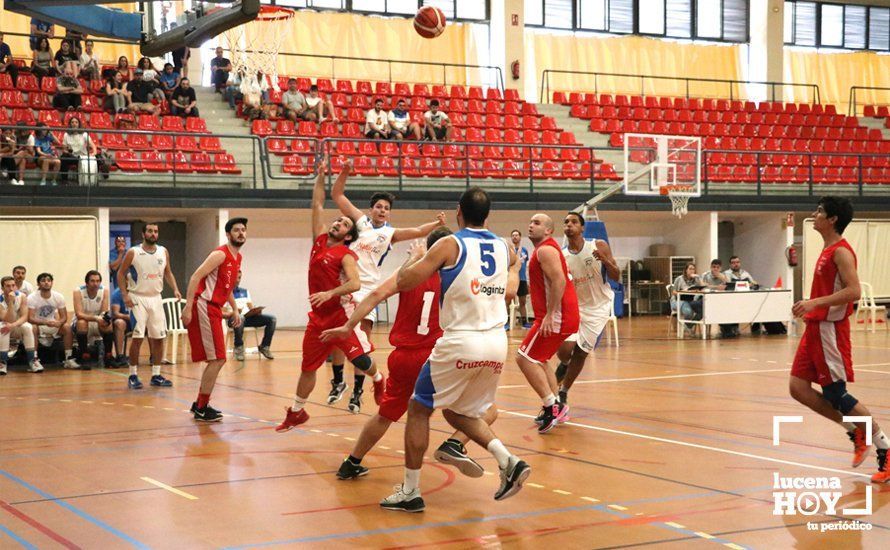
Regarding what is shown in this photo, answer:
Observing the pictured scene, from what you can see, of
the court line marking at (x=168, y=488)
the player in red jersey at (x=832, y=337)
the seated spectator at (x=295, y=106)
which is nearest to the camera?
the court line marking at (x=168, y=488)

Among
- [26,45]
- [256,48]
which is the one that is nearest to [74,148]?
[256,48]

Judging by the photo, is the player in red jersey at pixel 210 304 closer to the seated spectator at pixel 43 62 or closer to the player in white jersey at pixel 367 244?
the player in white jersey at pixel 367 244

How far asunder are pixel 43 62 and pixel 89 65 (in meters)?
0.91

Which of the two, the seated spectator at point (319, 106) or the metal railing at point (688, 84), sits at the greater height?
the metal railing at point (688, 84)

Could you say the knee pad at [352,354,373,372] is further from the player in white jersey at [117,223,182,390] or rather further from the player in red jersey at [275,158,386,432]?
the player in white jersey at [117,223,182,390]

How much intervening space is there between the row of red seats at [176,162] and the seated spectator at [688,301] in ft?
28.7

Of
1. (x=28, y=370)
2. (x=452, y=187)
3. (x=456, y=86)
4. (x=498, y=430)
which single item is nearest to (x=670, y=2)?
(x=456, y=86)

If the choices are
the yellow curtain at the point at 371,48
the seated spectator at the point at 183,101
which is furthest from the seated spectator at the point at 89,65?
the yellow curtain at the point at 371,48

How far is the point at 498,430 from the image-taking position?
28.9ft

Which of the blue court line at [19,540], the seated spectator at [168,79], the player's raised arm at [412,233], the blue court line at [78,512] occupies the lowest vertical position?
the blue court line at [78,512]

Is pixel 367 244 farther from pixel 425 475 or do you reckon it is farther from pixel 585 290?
pixel 425 475

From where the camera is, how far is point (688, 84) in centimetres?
3184

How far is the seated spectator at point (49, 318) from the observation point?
578 inches

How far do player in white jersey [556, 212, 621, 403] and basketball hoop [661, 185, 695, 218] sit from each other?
11.5 meters
